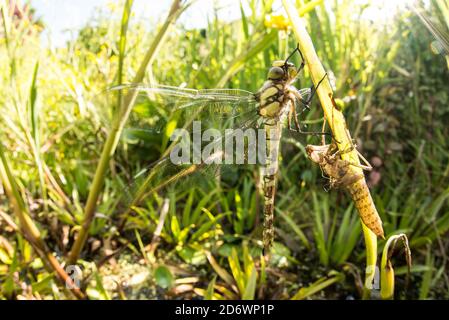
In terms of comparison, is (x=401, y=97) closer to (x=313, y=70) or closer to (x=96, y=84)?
(x=96, y=84)

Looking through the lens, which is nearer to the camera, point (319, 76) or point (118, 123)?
point (319, 76)

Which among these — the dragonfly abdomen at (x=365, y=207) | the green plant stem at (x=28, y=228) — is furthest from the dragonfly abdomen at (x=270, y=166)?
the green plant stem at (x=28, y=228)

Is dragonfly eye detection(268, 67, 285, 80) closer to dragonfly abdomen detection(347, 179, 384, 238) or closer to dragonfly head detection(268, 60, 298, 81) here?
dragonfly head detection(268, 60, 298, 81)

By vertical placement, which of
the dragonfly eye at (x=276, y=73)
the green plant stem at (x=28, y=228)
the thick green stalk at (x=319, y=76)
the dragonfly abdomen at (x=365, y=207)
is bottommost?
the green plant stem at (x=28, y=228)

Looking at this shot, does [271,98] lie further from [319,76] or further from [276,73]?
[319,76]

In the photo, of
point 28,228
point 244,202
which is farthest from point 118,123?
point 244,202

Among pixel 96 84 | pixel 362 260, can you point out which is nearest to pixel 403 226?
pixel 362 260

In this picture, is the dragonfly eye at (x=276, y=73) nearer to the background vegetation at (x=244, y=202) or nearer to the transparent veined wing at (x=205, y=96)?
the transparent veined wing at (x=205, y=96)
